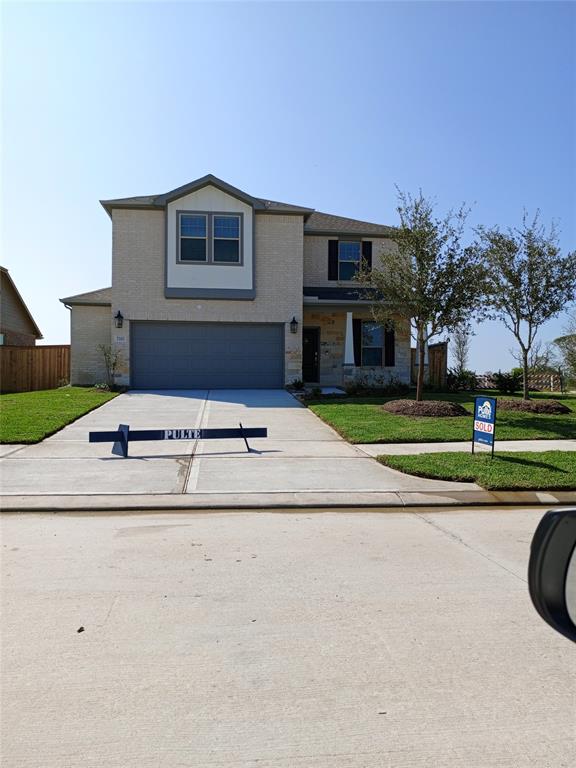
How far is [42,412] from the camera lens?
47.0 feet

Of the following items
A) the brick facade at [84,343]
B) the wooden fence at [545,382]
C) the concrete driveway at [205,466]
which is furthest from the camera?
the wooden fence at [545,382]

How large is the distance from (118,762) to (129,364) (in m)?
19.9

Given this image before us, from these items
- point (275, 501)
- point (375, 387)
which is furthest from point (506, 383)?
point (275, 501)

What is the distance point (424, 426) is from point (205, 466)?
559cm

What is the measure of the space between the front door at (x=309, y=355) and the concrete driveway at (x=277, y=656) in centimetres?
1833

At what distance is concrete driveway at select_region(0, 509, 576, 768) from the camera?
2570 mm

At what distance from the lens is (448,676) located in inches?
124

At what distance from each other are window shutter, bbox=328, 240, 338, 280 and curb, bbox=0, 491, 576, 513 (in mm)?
17190

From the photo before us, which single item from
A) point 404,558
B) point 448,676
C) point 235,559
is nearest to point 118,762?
point 448,676

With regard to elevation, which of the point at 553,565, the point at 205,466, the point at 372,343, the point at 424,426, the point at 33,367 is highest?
the point at 372,343

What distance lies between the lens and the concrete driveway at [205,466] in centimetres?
761

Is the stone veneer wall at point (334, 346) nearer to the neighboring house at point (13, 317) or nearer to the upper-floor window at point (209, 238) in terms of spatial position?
the upper-floor window at point (209, 238)

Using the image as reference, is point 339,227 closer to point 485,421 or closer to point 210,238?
point 210,238

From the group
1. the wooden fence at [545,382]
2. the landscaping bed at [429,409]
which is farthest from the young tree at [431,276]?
the wooden fence at [545,382]
